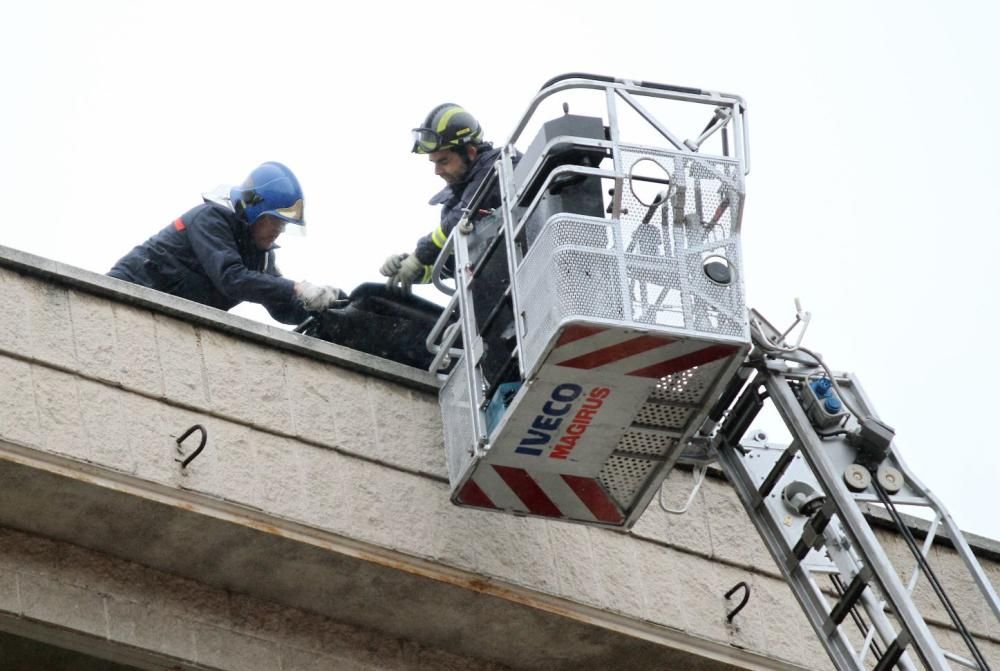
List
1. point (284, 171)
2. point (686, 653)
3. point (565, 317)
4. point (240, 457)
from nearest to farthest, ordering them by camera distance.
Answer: point (565, 317), point (240, 457), point (686, 653), point (284, 171)

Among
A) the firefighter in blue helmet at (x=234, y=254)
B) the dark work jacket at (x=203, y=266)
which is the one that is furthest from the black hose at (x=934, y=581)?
the dark work jacket at (x=203, y=266)

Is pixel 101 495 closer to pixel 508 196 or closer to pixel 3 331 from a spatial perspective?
pixel 3 331

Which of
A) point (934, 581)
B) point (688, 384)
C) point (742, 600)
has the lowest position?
point (742, 600)

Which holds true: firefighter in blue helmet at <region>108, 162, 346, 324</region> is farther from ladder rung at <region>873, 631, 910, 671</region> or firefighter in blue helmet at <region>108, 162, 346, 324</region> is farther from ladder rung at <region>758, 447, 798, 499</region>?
ladder rung at <region>873, 631, 910, 671</region>

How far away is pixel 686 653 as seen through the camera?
985 centimetres

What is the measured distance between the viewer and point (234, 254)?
11398 mm

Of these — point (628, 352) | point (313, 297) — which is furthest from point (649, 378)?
point (313, 297)

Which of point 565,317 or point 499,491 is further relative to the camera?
point 499,491

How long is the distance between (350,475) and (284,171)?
10.2ft

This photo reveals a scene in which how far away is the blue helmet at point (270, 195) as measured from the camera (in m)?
11.8

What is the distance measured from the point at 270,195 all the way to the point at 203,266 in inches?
28.5

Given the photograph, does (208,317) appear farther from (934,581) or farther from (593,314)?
(934,581)

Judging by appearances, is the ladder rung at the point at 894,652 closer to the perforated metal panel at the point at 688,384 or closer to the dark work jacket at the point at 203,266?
the perforated metal panel at the point at 688,384

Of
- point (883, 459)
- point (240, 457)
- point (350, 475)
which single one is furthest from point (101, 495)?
point (883, 459)
